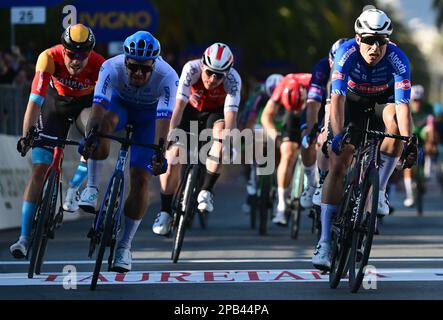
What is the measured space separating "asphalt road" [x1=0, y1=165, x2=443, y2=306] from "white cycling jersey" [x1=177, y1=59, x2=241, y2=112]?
1489 mm

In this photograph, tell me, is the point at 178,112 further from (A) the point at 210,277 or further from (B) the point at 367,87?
(B) the point at 367,87

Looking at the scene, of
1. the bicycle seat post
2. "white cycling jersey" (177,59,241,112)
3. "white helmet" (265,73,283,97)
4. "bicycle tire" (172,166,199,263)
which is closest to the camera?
the bicycle seat post

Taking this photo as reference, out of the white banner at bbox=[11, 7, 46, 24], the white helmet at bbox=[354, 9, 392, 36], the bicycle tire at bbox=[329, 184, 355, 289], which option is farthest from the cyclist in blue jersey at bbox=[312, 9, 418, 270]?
the white banner at bbox=[11, 7, 46, 24]

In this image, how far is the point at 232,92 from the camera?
14125 millimetres

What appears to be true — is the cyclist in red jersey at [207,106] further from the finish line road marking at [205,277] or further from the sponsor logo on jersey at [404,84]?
the sponsor logo on jersey at [404,84]

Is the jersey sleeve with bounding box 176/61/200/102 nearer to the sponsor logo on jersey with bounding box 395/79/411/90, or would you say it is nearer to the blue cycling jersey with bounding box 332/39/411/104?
the blue cycling jersey with bounding box 332/39/411/104

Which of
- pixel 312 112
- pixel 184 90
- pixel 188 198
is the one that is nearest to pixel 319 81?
pixel 312 112

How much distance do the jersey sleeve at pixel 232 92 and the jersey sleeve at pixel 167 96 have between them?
8.56ft

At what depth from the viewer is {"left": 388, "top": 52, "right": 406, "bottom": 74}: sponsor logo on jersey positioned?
427 inches

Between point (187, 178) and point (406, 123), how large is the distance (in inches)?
148

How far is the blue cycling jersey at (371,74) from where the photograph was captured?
10.7 metres

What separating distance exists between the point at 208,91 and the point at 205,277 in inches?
133

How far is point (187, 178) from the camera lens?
1399cm
